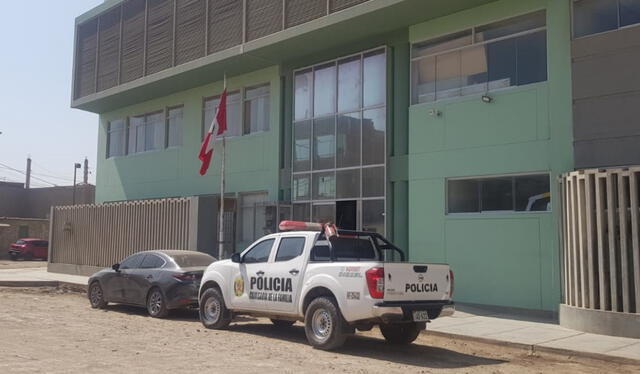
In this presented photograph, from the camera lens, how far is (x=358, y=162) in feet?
60.5

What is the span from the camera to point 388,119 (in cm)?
1761

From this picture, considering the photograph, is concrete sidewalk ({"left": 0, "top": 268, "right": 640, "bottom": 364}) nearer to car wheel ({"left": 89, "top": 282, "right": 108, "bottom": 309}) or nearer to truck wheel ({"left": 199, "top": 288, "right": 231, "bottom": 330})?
truck wheel ({"left": 199, "top": 288, "right": 231, "bottom": 330})

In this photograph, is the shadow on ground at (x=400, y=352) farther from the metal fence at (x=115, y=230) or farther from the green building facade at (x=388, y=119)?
the metal fence at (x=115, y=230)

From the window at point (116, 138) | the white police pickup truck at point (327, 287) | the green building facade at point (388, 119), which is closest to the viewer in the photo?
the white police pickup truck at point (327, 287)

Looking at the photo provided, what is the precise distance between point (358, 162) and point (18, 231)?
34.6 metres

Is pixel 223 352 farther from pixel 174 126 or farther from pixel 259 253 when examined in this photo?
pixel 174 126

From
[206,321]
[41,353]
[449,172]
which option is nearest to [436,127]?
[449,172]

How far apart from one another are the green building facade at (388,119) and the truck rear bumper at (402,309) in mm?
5030

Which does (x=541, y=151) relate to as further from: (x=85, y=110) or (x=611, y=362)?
(x=85, y=110)

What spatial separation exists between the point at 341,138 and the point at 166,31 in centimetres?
910

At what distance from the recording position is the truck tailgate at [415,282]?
9398mm

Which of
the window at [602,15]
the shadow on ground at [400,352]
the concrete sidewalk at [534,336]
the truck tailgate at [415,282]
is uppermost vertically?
the window at [602,15]

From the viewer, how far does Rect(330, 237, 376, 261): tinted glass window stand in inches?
423

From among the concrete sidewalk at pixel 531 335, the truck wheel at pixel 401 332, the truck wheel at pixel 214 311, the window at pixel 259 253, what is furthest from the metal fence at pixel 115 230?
the truck wheel at pixel 401 332
